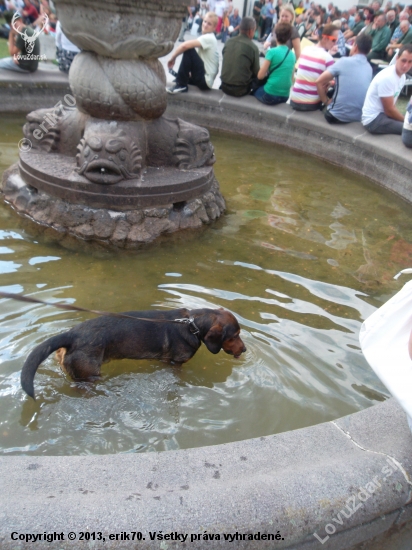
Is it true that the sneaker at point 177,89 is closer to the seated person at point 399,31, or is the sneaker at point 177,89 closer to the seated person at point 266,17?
the seated person at point 399,31

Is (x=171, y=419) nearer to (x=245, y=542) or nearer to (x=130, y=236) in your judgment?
(x=245, y=542)

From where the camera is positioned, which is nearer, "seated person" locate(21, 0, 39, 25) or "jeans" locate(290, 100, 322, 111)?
"jeans" locate(290, 100, 322, 111)

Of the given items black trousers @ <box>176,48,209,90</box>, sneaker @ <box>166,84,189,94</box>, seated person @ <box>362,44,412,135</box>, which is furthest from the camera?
sneaker @ <box>166,84,189,94</box>

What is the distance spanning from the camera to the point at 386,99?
7.07 meters

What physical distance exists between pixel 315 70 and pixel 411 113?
2363mm

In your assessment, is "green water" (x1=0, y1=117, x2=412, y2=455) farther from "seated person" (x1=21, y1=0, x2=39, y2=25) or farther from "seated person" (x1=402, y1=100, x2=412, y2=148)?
"seated person" (x1=21, y1=0, x2=39, y2=25)

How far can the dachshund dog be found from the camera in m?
2.94

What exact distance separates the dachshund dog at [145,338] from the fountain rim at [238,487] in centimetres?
102

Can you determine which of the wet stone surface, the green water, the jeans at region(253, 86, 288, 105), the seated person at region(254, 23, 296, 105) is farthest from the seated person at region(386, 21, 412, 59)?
the wet stone surface

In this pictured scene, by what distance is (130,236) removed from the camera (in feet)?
15.9

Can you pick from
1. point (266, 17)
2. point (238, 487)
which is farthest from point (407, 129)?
point (266, 17)

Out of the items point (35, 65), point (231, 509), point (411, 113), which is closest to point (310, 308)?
point (231, 509)

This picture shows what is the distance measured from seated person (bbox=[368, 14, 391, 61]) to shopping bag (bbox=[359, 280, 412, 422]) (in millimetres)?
13141

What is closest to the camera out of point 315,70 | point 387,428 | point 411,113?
point 387,428
